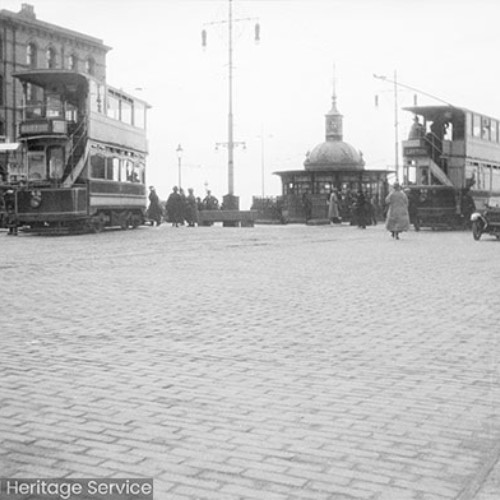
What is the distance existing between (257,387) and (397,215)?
68.8 ft

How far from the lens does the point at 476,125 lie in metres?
33.6

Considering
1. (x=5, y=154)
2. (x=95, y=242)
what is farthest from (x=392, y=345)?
(x=5, y=154)

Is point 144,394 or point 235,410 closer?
point 235,410

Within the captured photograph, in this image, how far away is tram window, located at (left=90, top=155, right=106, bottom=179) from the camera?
27.3 m

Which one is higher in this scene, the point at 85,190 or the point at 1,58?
the point at 1,58

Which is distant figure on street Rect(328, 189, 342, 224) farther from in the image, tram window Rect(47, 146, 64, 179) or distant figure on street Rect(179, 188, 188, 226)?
tram window Rect(47, 146, 64, 179)

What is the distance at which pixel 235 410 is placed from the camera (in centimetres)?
483

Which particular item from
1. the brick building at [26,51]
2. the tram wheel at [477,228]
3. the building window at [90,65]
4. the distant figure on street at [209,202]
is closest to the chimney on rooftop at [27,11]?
the brick building at [26,51]

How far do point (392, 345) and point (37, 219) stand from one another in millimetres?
21236

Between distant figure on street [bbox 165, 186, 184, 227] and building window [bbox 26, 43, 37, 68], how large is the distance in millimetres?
25070

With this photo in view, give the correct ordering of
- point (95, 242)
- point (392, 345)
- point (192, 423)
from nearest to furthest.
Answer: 1. point (192, 423)
2. point (392, 345)
3. point (95, 242)

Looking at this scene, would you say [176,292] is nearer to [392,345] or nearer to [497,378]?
[392,345]

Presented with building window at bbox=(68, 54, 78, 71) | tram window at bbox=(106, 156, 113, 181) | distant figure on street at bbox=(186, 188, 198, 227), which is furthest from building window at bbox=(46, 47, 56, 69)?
tram window at bbox=(106, 156, 113, 181)

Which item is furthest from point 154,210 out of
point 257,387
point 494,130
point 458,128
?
point 257,387
